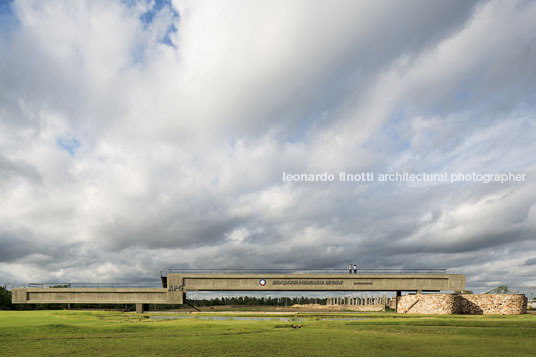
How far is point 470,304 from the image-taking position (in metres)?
65.2

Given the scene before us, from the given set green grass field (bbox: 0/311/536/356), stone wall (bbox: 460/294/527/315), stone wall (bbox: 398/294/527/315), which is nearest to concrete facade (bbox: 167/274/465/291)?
stone wall (bbox: 398/294/527/315)

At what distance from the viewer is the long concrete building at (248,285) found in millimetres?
73500

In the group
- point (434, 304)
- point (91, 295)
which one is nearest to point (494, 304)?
point (434, 304)

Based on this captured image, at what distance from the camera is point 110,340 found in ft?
91.5

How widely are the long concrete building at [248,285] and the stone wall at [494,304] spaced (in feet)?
25.8

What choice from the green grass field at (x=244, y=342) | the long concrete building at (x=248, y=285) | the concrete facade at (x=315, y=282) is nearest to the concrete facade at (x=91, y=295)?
the long concrete building at (x=248, y=285)

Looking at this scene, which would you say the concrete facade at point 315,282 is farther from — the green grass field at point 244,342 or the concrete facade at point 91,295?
the green grass field at point 244,342

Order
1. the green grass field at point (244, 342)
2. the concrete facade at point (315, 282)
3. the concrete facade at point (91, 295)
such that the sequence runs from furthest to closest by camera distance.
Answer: the concrete facade at point (91, 295)
the concrete facade at point (315, 282)
the green grass field at point (244, 342)

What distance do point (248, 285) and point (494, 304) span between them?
44.6 meters

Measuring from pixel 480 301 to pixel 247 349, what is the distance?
5711cm

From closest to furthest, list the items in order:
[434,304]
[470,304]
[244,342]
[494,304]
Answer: [244,342] < [434,304] < [494,304] < [470,304]

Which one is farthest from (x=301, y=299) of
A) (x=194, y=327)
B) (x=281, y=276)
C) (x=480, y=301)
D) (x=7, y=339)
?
(x=7, y=339)

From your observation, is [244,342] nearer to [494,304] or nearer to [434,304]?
[434,304]

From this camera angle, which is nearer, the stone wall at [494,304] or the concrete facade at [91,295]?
the stone wall at [494,304]
